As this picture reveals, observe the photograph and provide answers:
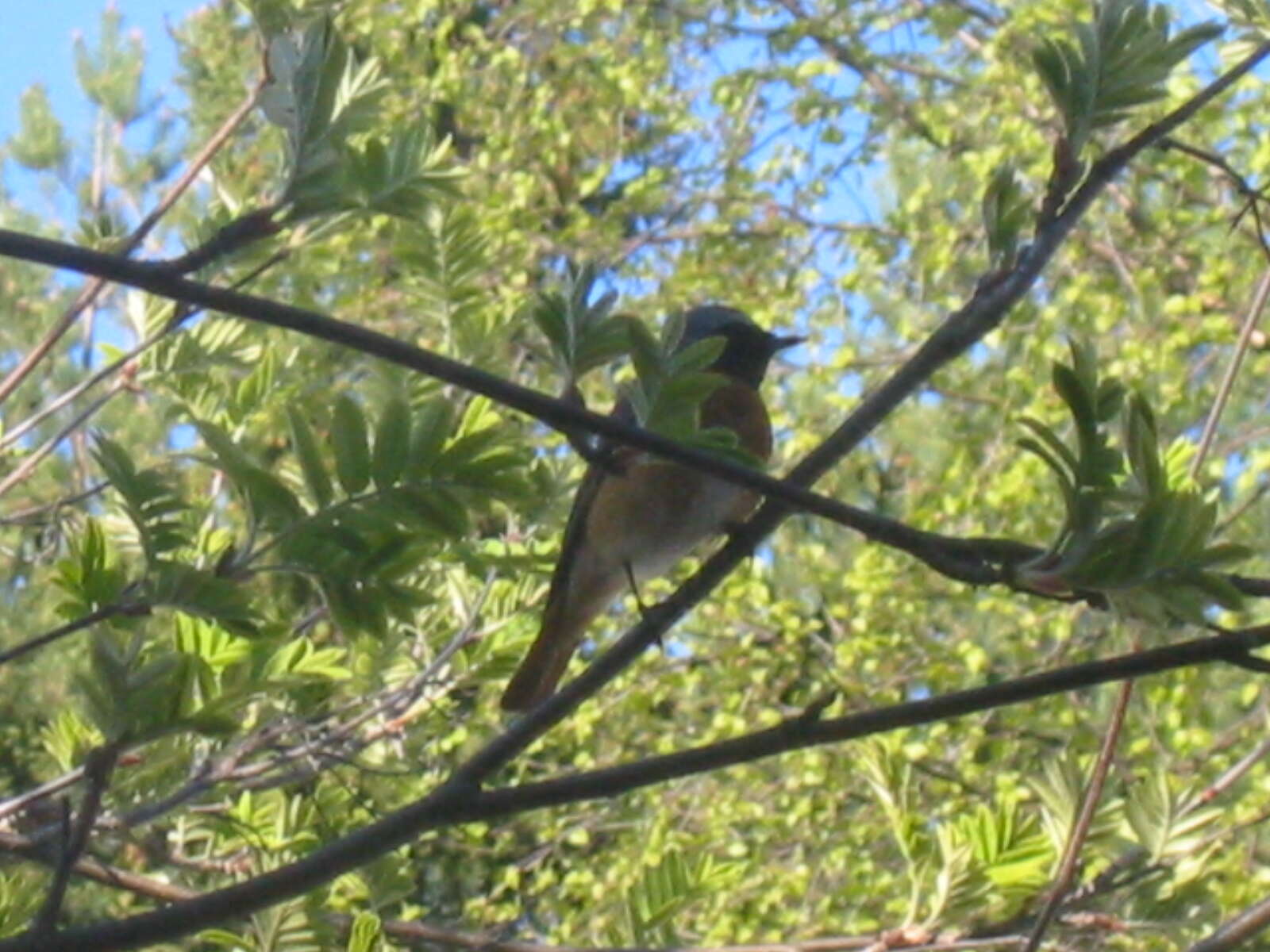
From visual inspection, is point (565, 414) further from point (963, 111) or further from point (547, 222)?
point (547, 222)

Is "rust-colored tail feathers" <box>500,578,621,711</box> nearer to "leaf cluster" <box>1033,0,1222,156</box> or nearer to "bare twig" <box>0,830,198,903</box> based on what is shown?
"bare twig" <box>0,830,198,903</box>

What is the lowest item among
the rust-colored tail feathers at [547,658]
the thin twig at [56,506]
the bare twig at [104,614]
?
the bare twig at [104,614]

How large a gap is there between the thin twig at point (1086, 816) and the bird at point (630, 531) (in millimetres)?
934

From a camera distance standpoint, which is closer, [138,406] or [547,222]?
[138,406]

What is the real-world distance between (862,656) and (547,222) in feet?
10.2

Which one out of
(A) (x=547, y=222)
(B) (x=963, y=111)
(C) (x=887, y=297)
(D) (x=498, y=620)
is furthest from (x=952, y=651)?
(D) (x=498, y=620)

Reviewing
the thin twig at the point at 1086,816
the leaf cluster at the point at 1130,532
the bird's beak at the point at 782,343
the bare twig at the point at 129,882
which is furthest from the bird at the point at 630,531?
the leaf cluster at the point at 1130,532

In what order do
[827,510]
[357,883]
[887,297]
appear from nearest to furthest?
[827,510] < [357,883] < [887,297]

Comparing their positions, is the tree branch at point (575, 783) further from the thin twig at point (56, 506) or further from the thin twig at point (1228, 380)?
the thin twig at point (56, 506)

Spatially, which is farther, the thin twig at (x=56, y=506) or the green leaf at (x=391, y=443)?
the thin twig at (x=56, y=506)

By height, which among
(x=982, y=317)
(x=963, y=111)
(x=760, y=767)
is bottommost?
(x=982, y=317)

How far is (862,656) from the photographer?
7148mm

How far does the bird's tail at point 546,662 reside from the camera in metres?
3.22

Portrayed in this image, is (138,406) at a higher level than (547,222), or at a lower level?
lower
